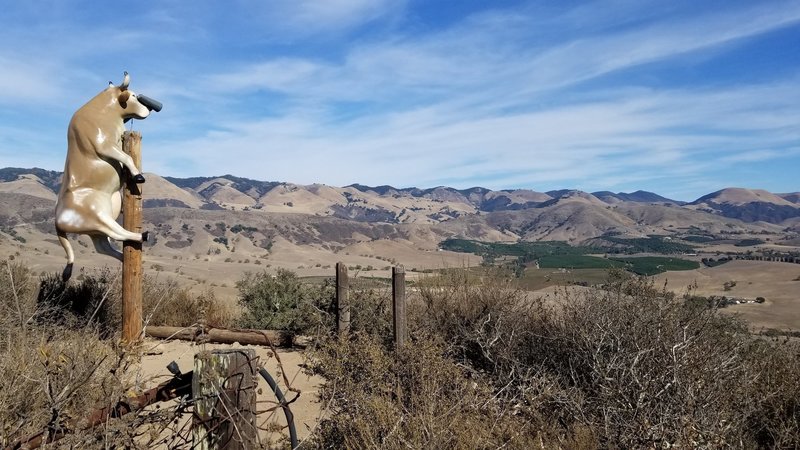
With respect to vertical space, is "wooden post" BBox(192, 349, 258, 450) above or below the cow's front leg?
below

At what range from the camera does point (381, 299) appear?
1006cm

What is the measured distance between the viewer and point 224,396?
2650 mm

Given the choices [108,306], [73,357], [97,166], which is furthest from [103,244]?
[73,357]

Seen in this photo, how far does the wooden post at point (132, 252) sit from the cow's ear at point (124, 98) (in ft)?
2.75

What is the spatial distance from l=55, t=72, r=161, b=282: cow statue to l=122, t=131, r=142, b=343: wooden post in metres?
0.67

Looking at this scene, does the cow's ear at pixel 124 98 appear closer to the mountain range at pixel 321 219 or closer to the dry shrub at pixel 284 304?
the dry shrub at pixel 284 304

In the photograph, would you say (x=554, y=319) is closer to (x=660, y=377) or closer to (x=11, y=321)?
(x=660, y=377)

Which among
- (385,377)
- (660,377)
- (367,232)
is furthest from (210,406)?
(367,232)

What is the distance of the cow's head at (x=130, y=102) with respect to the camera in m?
7.76

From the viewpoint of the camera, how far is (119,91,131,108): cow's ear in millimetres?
7789

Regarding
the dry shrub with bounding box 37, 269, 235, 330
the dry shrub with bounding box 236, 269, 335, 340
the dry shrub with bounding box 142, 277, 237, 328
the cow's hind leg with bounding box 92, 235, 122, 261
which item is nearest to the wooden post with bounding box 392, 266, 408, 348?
the dry shrub with bounding box 236, 269, 335, 340

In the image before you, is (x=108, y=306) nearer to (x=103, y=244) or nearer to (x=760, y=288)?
(x=103, y=244)

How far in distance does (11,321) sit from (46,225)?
51.1 m

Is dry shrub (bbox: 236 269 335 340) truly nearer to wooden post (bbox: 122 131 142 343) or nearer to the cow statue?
wooden post (bbox: 122 131 142 343)
